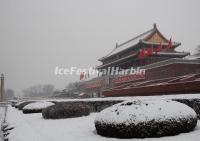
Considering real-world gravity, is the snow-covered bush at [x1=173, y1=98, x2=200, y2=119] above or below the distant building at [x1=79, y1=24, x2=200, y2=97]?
below

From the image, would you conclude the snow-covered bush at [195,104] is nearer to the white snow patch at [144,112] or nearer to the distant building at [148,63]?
the white snow patch at [144,112]

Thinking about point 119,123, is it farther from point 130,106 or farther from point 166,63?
point 166,63

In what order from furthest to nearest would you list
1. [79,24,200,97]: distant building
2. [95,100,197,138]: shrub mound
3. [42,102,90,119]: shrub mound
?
1. [79,24,200,97]: distant building
2. [42,102,90,119]: shrub mound
3. [95,100,197,138]: shrub mound

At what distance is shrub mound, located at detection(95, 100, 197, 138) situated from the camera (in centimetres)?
599

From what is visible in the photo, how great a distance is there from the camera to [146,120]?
600 centimetres

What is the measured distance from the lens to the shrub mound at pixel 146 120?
5992mm

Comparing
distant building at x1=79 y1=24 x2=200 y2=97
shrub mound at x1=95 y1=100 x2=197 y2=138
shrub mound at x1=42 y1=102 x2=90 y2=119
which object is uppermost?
distant building at x1=79 y1=24 x2=200 y2=97

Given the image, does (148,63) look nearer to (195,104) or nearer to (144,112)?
(195,104)

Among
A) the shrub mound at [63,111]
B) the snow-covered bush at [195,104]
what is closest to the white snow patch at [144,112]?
the snow-covered bush at [195,104]

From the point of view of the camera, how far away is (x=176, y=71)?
25578 millimetres

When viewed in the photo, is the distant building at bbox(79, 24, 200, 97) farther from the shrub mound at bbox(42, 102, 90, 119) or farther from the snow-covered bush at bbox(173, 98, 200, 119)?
the snow-covered bush at bbox(173, 98, 200, 119)

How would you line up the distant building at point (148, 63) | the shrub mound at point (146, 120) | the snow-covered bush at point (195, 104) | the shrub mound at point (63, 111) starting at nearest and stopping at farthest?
1. the shrub mound at point (146, 120)
2. the snow-covered bush at point (195, 104)
3. the shrub mound at point (63, 111)
4. the distant building at point (148, 63)

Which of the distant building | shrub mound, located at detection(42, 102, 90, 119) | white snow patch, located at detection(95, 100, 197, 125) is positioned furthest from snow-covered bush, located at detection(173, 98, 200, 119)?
the distant building

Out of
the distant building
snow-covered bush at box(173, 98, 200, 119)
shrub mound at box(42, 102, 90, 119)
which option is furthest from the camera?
the distant building
